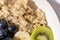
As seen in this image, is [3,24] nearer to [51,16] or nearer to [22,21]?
[22,21]

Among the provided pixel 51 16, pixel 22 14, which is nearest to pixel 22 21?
pixel 22 14

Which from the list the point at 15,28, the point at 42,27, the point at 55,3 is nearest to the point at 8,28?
the point at 15,28

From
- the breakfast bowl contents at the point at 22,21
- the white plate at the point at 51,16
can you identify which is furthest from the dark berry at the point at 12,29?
the white plate at the point at 51,16

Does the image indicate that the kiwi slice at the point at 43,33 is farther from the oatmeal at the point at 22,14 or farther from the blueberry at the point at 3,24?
the blueberry at the point at 3,24

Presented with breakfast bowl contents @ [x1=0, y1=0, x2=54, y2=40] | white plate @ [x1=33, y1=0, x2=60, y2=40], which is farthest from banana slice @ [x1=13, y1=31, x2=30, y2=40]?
white plate @ [x1=33, y1=0, x2=60, y2=40]

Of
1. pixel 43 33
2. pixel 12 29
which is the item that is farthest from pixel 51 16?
pixel 12 29

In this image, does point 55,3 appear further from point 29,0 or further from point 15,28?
point 15,28
